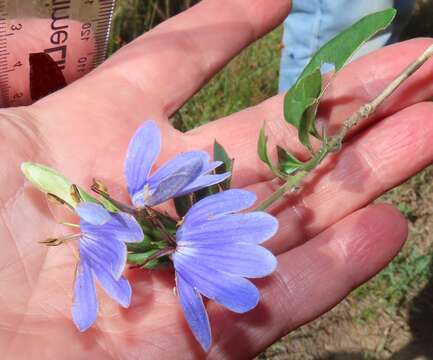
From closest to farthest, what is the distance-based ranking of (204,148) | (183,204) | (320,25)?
(183,204)
(204,148)
(320,25)

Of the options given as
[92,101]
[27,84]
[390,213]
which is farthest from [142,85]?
[390,213]

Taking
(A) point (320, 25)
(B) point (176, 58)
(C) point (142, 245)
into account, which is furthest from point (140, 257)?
(A) point (320, 25)

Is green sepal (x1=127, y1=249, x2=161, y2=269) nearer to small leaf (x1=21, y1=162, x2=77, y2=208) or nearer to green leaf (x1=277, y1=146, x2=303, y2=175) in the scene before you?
small leaf (x1=21, y1=162, x2=77, y2=208)

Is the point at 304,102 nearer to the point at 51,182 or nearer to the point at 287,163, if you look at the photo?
the point at 287,163

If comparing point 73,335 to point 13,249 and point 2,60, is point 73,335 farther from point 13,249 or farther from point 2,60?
point 2,60

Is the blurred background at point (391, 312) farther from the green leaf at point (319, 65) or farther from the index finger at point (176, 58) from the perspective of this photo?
the green leaf at point (319, 65)

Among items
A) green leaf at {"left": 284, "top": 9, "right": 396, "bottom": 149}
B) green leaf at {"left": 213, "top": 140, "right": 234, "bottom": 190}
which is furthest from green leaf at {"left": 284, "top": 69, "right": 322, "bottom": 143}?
green leaf at {"left": 213, "top": 140, "right": 234, "bottom": 190}

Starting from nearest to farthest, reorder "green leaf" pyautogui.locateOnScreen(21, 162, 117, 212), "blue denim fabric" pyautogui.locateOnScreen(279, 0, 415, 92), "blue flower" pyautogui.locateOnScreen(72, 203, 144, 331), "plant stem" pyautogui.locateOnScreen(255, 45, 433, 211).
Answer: "blue flower" pyautogui.locateOnScreen(72, 203, 144, 331), "green leaf" pyautogui.locateOnScreen(21, 162, 117, 212), "plant stem" pyautogui.locateOnScreen(255, 45, 433, 211), "blue denim fabric" pyautogui.locateOnScreen(279, 0, 415, 92)

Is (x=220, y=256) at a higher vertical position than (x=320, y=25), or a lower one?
higher
